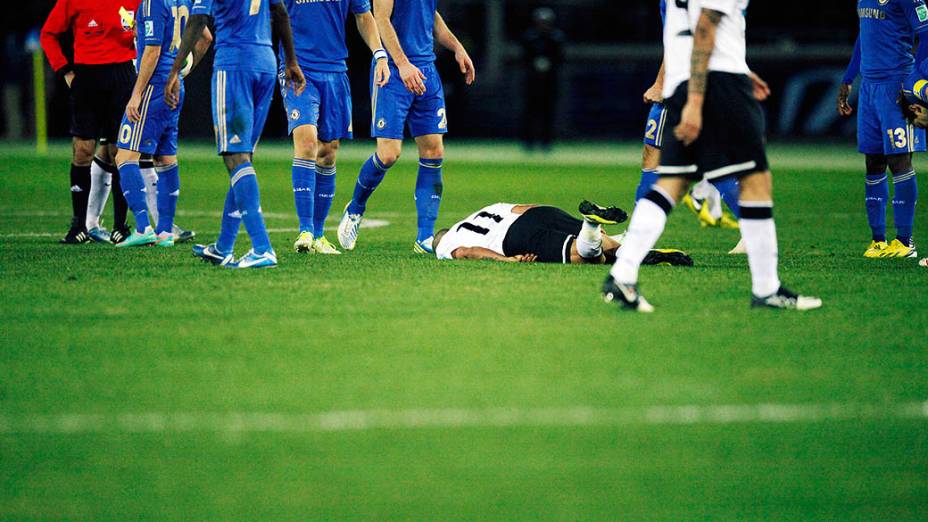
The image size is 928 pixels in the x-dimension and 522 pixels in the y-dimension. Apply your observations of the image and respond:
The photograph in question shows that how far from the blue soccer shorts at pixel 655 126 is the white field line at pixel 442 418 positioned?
210 inches

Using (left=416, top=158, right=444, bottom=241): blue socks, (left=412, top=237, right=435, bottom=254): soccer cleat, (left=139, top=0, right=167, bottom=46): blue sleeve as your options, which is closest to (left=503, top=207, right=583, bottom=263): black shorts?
(left=412, top=237, right=435, bottom=254): soccer cleat

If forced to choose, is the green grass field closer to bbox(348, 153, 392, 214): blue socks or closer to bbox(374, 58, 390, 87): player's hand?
bbox(348, 153, 392, 214): blue socks

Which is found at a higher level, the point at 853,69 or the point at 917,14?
the point at 917,14

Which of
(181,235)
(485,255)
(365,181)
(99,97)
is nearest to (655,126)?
(485,255)

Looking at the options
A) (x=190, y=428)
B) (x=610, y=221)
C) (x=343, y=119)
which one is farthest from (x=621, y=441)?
(x=343, y=119)

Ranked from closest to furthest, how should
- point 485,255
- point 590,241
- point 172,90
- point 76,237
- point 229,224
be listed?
point 172,90 → point 590,241 → point 229,224 → point 485,255 → point 76,237

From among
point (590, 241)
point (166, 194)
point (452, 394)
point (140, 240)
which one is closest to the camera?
point (452, 394)

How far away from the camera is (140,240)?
34.4ft

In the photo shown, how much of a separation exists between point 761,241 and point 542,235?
2.62 m

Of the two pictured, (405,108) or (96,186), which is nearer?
(405,108)

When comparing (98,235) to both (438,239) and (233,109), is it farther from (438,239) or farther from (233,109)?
(438,239)

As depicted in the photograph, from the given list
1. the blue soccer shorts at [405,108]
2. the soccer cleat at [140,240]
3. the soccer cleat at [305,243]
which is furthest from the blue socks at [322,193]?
the soccer cleat at [140,240]

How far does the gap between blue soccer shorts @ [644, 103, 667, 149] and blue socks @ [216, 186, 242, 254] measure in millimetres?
3164

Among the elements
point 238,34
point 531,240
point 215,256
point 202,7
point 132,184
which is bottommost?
point 215,256
